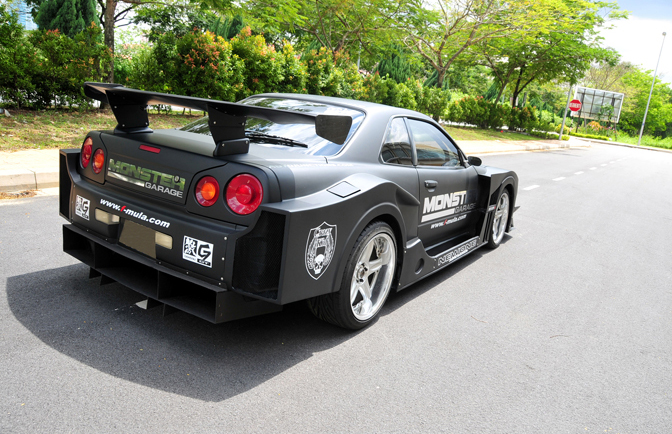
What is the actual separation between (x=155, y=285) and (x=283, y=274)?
84cm

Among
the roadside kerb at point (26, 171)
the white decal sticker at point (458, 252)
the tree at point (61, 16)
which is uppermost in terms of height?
the tree at point (61, 16)

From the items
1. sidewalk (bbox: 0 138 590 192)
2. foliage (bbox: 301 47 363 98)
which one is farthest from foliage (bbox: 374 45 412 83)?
sidewalk (bbox: 0 138 590 192)

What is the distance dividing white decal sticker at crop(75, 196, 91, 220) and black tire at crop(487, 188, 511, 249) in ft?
13.2

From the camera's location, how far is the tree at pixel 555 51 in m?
25.5

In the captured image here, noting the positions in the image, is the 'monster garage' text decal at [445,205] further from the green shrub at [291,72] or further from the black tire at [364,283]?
the green shrub at [291,72]

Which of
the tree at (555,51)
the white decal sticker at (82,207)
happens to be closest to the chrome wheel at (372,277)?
the white decal sticker at (82,207)

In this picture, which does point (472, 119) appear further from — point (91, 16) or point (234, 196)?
point (234, 196)

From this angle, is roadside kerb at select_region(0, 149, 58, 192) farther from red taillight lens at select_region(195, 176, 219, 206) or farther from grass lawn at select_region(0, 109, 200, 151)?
red taillight lens at select_region(195, 176, 219, 206)

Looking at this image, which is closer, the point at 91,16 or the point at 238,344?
the point at 238,344

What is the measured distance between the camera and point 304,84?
14.6 m

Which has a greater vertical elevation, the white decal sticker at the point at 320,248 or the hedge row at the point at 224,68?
the hedge row at the point at 224,68

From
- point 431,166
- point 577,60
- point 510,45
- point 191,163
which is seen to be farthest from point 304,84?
point 577,60

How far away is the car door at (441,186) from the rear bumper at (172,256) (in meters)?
1.72

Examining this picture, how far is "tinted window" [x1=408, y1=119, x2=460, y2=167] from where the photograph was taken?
158 inches
